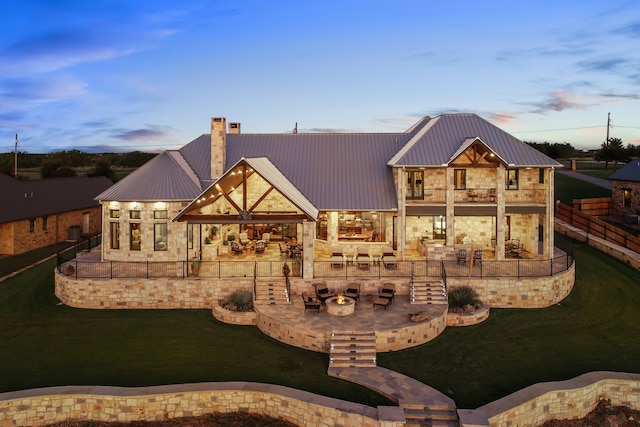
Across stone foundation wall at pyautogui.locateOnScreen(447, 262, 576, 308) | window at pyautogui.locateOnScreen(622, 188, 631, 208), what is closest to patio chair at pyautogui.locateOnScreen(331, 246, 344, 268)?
stone foundation wall at pyautogui.locateOnScreen(447, 262, 576, 308)

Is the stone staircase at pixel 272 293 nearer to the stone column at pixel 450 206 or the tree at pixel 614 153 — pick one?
the stone column at pixel 450 206

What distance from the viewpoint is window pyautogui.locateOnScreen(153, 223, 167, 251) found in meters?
25.2

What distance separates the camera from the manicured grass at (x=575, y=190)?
51.7 metres

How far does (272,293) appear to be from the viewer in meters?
21.6

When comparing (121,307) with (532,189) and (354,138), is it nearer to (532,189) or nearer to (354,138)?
(354,138)

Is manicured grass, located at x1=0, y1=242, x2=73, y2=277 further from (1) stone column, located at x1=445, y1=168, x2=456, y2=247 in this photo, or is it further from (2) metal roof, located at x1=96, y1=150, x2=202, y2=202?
(1) stone column, located at x1=445, y1=168, x2=456, y2=247

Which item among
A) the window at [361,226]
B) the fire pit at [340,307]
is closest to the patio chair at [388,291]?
the fire pit at [340,307]

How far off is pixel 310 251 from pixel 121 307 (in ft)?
32.4

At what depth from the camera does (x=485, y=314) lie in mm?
20844

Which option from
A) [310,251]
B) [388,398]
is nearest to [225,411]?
[388,398]

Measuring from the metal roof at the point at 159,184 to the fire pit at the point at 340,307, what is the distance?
10.8 meters

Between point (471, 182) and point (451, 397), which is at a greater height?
point (471, 182)

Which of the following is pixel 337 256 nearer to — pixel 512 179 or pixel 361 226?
pixel 361 226

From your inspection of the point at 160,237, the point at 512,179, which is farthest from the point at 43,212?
the point at 512,179
